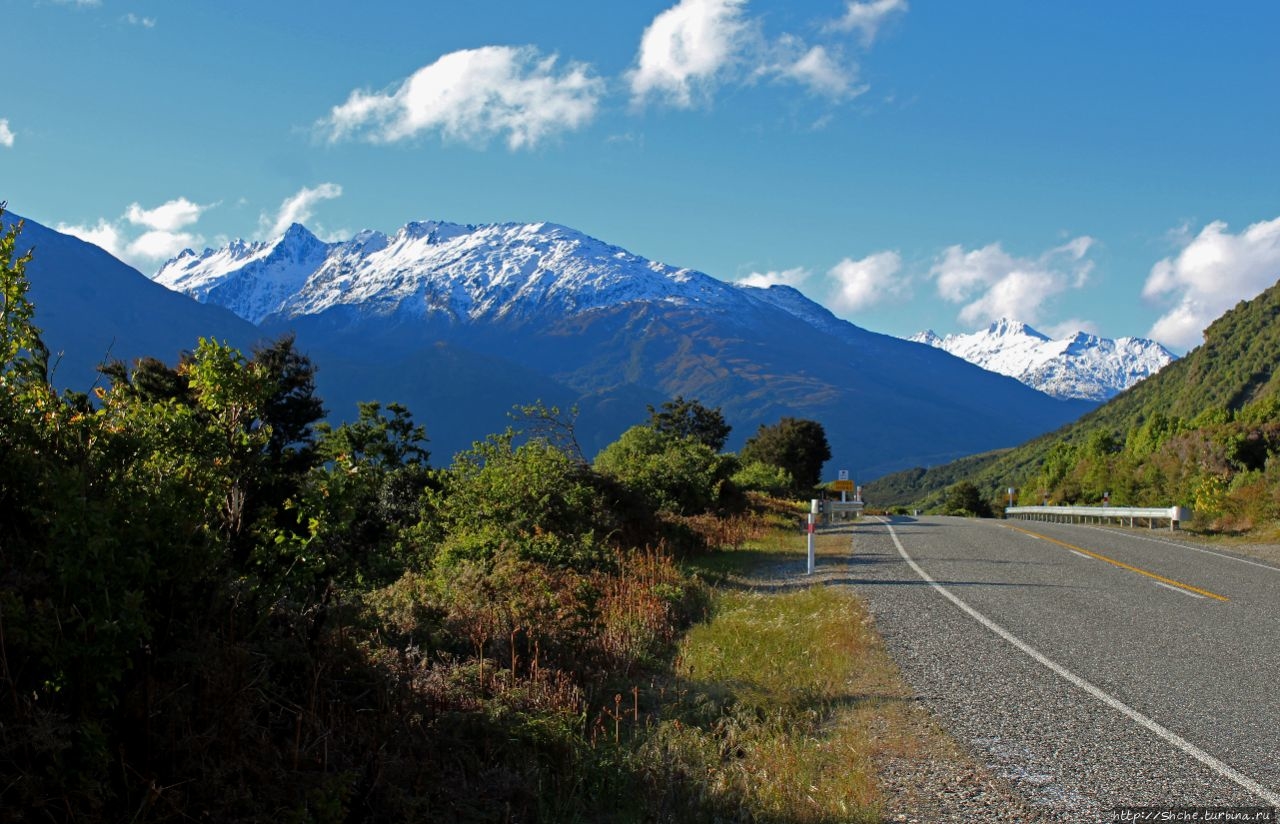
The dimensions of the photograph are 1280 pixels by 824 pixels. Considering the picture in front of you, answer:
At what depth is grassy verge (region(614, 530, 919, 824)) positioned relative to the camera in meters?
5.40

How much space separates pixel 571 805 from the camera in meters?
5.34

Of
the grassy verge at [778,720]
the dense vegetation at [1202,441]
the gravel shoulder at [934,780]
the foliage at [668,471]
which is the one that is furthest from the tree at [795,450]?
the gravel shoulder at [934,780]

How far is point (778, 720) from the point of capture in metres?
6.93

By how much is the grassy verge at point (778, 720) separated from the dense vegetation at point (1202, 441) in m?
22.3

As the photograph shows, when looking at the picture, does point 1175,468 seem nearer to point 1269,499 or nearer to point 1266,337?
point 1269,499

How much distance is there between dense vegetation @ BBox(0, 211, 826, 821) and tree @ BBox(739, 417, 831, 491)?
69.6 m

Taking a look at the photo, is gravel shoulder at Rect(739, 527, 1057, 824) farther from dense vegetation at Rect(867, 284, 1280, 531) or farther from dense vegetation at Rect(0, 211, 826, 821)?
dense vegetation at Rect(867, 284, 1280, 531)

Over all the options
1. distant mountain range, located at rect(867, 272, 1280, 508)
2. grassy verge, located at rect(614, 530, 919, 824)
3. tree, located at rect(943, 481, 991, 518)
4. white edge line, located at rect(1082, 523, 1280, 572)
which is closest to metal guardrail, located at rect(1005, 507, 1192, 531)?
distant mountain range, located at rect(867, 272, 1280, 508)

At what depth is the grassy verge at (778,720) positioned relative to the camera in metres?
5.40

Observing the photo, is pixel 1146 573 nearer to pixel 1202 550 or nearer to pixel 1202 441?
pixel 1202 550

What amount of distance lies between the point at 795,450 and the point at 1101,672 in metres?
72.5

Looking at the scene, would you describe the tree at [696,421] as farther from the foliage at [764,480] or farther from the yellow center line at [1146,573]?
the yellow center line at [1146,573]

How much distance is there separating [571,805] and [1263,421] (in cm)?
4640

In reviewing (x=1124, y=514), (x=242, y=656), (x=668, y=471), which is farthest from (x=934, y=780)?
(x=1124, y=514)
